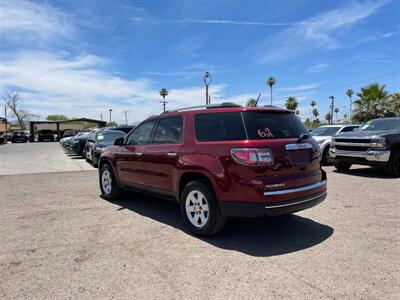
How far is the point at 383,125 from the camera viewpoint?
10695 mm

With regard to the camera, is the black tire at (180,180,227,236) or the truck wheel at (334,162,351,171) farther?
the truck wheel at (334,162,351,171)

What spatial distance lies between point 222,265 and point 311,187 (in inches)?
66.5

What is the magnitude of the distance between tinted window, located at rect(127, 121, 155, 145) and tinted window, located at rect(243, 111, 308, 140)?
2.13 m

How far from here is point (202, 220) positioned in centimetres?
451

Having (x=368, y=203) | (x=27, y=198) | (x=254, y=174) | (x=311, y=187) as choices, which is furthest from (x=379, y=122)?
(x=27, y=198)

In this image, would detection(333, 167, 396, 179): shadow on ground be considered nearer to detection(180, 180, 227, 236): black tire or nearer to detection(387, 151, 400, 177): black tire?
detection(387, 151, 400, 177): black tire

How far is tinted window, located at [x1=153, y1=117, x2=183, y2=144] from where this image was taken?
16.5ft

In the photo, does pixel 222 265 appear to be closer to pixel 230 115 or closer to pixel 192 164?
pixel 192 164

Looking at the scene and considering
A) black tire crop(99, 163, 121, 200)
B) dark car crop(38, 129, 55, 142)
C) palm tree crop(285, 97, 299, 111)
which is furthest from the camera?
palm tree crop(285, 97, 299, 111)

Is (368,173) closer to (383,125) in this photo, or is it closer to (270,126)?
(383,125)

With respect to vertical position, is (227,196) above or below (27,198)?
above

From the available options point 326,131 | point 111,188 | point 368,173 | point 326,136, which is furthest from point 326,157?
point 111,188

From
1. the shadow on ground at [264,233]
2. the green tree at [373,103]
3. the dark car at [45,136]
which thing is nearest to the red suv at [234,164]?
the shadow on ground at [264,233]

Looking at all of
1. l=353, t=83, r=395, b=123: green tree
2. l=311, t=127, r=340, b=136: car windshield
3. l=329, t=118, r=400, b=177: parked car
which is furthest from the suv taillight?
l=353, t=83, r=395, b=123: green tree
